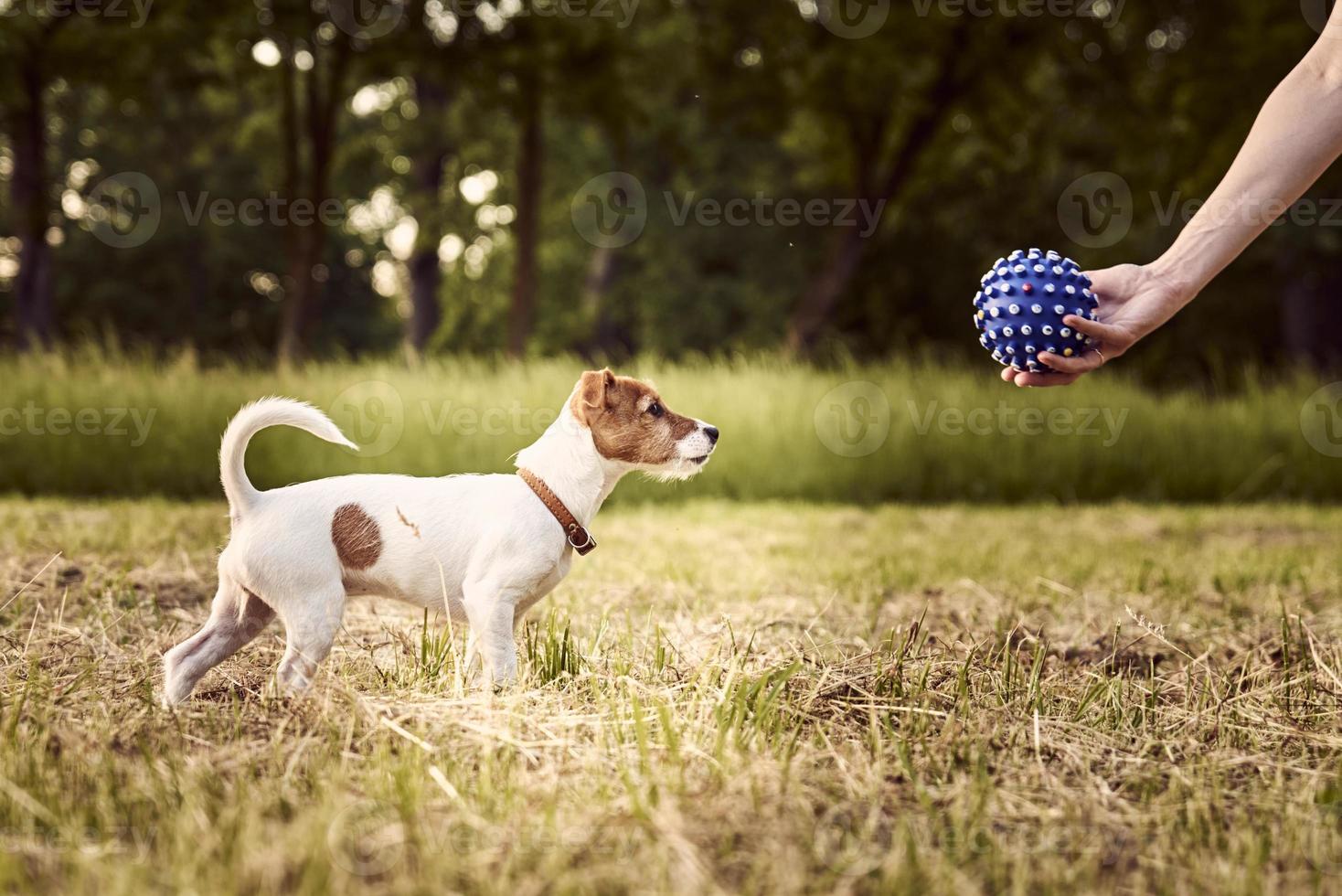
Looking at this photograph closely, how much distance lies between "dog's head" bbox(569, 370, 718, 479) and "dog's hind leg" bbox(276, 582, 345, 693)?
0.89m

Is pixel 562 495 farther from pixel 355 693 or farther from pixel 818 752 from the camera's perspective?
pixel 818 752

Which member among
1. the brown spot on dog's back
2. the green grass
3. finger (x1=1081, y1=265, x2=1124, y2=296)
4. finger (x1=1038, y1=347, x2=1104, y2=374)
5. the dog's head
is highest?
finger (x1=1081, y1=265, x2=1124, y2=296)

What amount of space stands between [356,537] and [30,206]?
14398 mm

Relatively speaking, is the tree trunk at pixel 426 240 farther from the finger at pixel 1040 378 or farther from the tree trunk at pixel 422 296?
the finger at pixel 1040 378

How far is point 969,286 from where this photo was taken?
71.8ft

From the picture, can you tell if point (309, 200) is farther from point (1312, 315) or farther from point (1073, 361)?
point (1312, 315)

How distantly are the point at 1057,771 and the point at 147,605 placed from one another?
3.12m

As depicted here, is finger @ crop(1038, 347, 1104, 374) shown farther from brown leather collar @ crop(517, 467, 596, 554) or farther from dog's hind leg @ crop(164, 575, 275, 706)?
dog's hind leg @ crop(164, 575, 275, 706)

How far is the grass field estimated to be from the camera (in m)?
1.74

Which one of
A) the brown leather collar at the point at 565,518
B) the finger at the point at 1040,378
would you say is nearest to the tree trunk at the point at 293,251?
the brown leather collar at the point at 565,518

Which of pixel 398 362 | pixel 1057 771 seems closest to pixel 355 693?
pixel 1057 771

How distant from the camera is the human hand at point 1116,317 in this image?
273cm

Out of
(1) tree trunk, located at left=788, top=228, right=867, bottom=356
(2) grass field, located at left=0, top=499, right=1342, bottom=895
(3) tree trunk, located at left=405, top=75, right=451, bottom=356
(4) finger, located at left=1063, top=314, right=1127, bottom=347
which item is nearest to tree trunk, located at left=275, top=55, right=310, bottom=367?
(1) tree trunk, located at left=788, top=228, right=867, bottom=356

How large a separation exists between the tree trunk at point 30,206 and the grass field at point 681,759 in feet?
41.1
